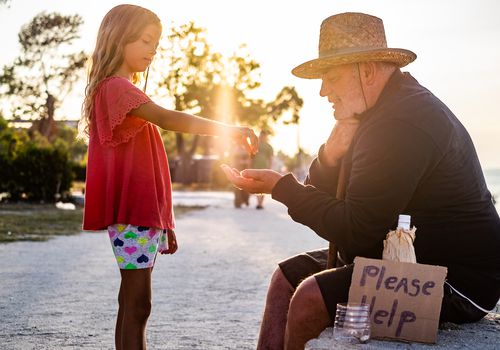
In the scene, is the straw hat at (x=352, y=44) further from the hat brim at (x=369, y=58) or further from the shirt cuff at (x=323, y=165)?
the shirt cuff at (x=323, y=165)

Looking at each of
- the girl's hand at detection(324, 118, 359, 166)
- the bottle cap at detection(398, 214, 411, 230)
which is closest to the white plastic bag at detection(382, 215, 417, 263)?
the bottle cap at detection(398, 214, 411, 230)

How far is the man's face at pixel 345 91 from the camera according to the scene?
322 cm

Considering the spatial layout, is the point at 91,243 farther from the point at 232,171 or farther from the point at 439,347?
the point at 439,347

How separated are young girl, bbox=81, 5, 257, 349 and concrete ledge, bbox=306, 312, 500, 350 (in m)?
1.05

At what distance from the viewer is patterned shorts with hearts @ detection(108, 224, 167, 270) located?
11.5 ft

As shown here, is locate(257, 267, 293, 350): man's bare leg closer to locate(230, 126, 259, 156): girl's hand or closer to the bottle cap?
locate(230, 126, 259, 156): girl's hand

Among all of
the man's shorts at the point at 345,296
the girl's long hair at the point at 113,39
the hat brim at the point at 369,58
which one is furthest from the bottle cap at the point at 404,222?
the girl's long hair at the point at 113,39

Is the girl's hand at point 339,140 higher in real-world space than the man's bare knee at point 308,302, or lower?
higher

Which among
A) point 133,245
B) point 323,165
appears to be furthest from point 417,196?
point 133,245

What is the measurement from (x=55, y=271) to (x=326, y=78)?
5.35 meters

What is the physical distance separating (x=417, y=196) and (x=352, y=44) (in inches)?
27.7

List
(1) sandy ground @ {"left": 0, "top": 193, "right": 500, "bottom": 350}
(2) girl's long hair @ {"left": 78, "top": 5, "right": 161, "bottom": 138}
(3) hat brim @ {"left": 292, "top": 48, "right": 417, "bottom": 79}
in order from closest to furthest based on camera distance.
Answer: (3) hat brim @ {"left": 292, "top": 48, "right": 417, "bottom": 79} < (2) girl's long hair @ {"left": 78, "top": 5, "right": 161, "bottom": 138} < (1) sandy ground @ {"left": 0, "top": 193, "right": 500, "bottom": 350}

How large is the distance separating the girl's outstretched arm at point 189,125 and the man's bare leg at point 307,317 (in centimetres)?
82

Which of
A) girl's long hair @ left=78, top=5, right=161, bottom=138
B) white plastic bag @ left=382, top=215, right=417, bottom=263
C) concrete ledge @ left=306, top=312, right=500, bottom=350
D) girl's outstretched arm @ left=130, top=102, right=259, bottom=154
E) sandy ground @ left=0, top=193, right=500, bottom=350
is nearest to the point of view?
concrete ledge @ left=306, top=312, right=500, bottom=350
